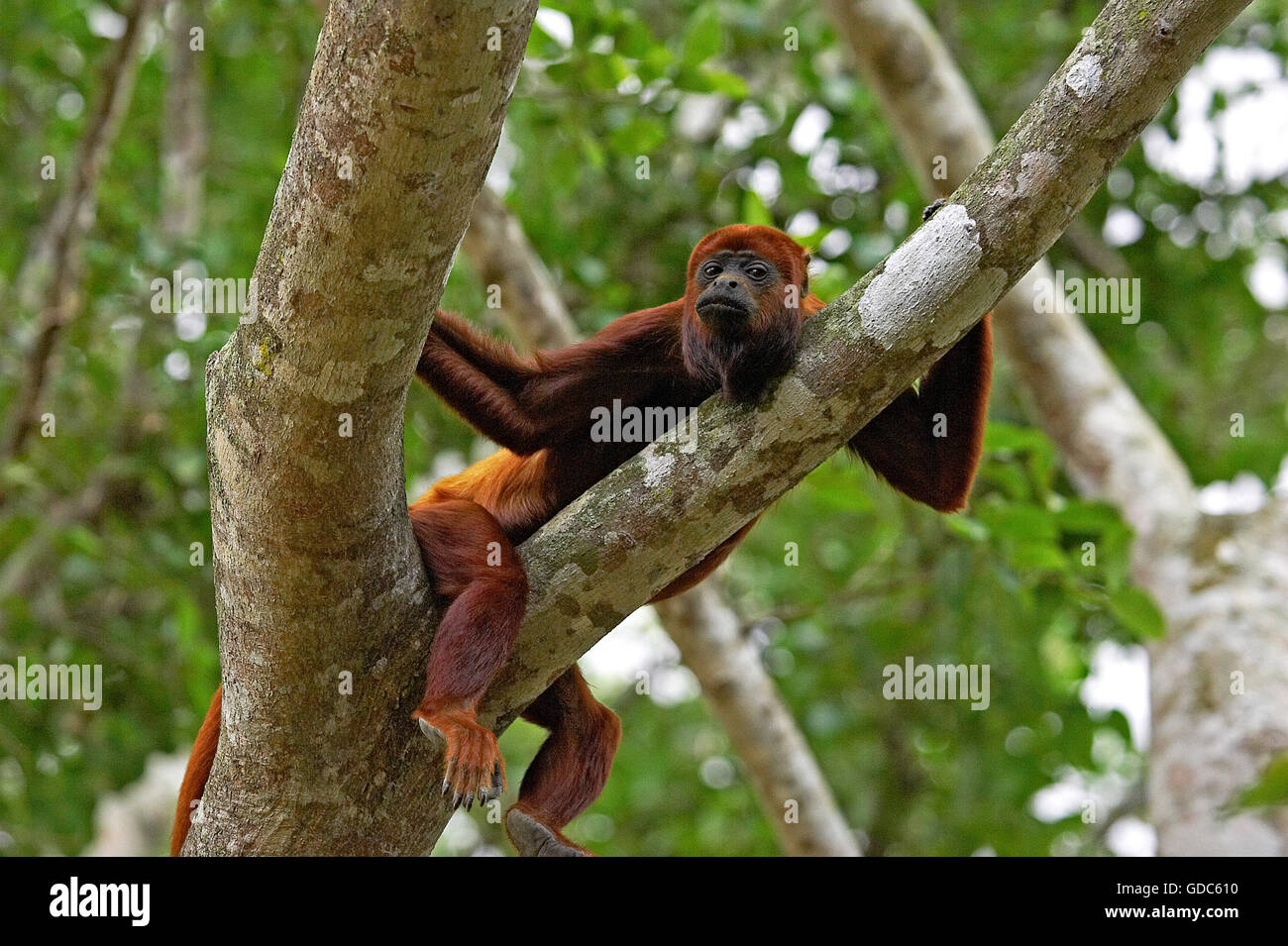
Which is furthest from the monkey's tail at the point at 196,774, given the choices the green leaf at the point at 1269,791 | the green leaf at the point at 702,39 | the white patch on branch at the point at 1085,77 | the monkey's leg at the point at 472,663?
the green leaf at the point at 702,39

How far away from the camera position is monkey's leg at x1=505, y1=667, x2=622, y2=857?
424 cm

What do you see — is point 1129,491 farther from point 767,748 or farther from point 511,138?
point 511,138

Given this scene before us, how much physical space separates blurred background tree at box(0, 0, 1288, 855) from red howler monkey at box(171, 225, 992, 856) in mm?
1198

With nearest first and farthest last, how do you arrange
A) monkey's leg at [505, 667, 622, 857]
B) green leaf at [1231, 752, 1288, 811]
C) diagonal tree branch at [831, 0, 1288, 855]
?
green leaf at [1231, 752, 1288, 811] → monkey's leg at [505, 667, 622, 857] → diagonal tree branch at [831, 0, 1288, 855]

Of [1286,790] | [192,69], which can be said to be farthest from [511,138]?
[1286,790]

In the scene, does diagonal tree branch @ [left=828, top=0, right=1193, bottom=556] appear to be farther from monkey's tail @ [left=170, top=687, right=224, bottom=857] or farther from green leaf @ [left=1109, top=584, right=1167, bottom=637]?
monkey's tail @ [left=170, top=687, right=224, bottom=857]

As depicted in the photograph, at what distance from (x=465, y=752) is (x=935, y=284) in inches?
67.2

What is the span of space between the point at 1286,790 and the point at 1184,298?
7.74 m

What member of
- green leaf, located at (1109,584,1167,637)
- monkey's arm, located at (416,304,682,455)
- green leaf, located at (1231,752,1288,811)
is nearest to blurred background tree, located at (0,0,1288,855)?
green leaf, located at (1109,584,1167,637)

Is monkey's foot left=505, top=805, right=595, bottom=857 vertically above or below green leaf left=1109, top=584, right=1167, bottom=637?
below

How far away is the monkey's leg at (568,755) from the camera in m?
4.24

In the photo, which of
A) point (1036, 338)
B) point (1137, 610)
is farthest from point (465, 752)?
point (1036, 338)

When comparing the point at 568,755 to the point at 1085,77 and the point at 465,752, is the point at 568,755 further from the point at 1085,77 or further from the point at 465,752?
the point at 1085,77

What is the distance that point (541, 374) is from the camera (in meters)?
4.30
